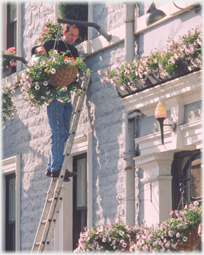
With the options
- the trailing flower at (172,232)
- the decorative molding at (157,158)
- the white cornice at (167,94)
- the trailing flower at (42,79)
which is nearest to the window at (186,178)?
the decorative molding at (157,158)

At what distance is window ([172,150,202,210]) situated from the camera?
7.82 metres

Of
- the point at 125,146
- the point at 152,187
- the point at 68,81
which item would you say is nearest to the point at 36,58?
the point at 68,81

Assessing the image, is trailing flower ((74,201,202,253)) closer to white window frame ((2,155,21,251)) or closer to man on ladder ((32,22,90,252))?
man on ladder ((32,22,90,252))

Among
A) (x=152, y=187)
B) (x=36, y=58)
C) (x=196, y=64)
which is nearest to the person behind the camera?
(x=196, y=64)

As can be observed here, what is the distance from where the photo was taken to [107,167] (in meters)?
8.98

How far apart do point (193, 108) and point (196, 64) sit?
0.62m

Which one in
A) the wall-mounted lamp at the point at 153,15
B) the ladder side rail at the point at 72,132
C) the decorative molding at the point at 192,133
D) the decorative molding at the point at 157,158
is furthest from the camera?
the ladder side rail at the point at 72,132

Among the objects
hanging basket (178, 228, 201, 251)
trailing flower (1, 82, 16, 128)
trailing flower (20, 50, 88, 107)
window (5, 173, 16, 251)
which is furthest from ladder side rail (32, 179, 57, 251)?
window (5, 173, 16, 251)

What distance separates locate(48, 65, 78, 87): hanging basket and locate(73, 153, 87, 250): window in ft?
5.01

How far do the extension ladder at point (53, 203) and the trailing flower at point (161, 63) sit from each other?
0.89 meters

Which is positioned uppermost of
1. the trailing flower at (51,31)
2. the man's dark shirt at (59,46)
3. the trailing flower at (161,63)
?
the trailing flower at (51,31)

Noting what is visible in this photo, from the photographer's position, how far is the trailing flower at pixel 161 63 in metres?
7.27

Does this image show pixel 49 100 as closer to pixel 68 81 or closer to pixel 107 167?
pixel 68 81

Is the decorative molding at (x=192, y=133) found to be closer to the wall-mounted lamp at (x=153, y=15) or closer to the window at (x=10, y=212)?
the wall-mounted lamp at (x=153, y=15)
